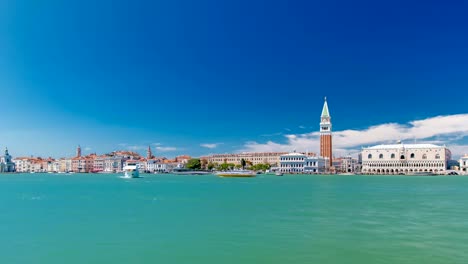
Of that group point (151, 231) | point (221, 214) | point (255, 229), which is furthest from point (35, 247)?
point (221, 214)

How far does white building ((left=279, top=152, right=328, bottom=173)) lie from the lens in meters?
113

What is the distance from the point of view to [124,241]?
12406mm

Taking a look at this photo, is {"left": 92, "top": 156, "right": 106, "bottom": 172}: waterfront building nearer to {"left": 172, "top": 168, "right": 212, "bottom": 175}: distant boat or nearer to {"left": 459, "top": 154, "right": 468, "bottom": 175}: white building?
{"left": 172, "top": 168, "right": 212, "bottom": 175}: distant boat

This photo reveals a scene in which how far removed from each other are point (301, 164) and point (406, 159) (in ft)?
90.3

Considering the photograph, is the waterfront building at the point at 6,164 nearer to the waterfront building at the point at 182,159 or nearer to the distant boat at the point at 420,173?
the waterfront building at the point at 182,159

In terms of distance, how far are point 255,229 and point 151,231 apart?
350 cm

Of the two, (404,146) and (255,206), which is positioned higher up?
(404,146)

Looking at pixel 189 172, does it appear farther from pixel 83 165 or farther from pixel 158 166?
pixel 83 165

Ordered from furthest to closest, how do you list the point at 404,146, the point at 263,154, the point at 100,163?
the point at 100,163 < the point at 263,154 < the point at 404,146

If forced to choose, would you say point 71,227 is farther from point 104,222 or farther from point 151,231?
point 151,231

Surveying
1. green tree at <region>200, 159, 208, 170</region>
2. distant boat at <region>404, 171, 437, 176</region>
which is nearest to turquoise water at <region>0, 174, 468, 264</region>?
distant boat at <region>404, 171, 437, 176</region>

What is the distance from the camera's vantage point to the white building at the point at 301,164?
112812 mm

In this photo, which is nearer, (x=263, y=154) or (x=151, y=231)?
(x=151, y=231)

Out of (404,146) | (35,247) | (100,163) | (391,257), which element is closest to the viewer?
(391,257)
